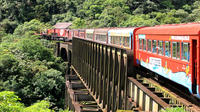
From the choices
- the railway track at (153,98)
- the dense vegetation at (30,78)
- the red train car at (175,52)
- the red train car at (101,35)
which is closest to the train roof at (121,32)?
the red train car at (101,35)

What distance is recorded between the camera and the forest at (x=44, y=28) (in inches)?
1164

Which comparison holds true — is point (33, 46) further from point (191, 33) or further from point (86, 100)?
point (191, 33)

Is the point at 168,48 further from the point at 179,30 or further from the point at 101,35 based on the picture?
the point at 101,35

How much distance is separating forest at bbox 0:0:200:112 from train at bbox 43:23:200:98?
559 cm

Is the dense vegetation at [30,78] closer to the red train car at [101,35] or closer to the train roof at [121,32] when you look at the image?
the red train car at [101,35]

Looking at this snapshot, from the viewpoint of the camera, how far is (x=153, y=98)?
8398mm

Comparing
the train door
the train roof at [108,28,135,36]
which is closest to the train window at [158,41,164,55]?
the train door

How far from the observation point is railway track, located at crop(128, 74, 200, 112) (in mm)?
8163

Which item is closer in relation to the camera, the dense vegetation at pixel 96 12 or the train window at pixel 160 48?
the train window at pixel 160 48

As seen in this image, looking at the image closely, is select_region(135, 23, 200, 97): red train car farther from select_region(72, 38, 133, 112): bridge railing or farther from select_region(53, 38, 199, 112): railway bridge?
select_region(72, 38, 133, 112): bridge railing

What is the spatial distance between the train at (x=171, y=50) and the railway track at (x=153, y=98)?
549mm

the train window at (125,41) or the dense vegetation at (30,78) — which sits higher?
the train window at (125,41)

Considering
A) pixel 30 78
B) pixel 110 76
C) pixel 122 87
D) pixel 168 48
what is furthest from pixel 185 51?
pixel 30 78

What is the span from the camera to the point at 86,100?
25.7m
